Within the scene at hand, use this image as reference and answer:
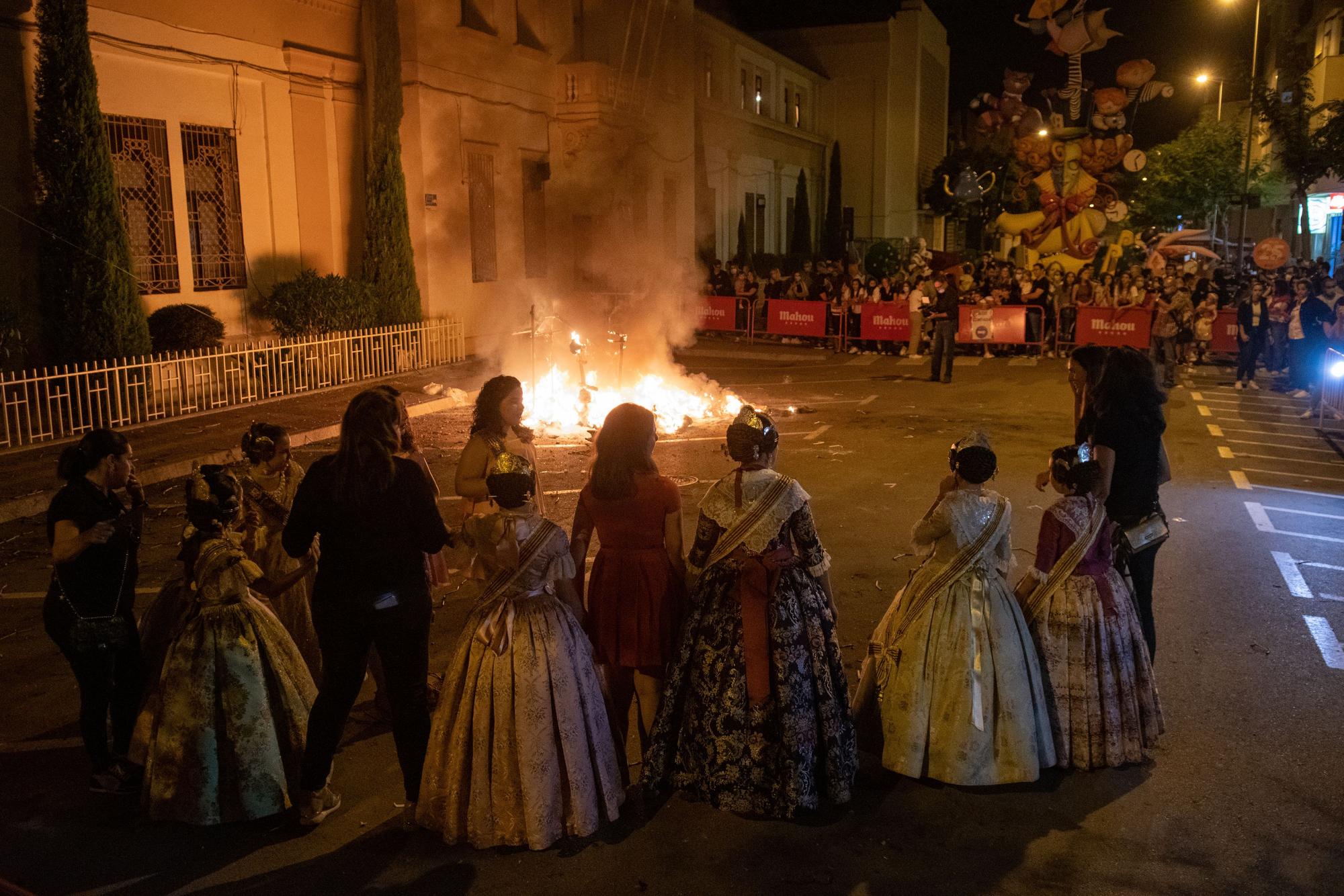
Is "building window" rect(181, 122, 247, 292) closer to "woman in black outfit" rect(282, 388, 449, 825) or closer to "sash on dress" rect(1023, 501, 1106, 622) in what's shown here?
"woman in black outfit" rect(282, 388, 449, 825)

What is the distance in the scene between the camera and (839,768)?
422 cm

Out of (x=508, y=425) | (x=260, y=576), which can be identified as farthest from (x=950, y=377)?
(x=260, y=576)

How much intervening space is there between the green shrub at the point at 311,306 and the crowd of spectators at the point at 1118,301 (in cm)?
917

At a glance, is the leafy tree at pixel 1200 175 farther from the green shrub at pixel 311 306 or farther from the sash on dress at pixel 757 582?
the sash on dress at pixel 757 582

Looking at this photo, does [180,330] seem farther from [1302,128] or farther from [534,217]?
[1302,128]

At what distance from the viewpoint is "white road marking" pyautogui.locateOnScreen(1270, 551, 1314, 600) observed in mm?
7137

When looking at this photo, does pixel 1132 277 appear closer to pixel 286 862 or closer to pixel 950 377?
pixel 950 377

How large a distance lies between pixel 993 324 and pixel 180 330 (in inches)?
571

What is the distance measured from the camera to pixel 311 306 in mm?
16453

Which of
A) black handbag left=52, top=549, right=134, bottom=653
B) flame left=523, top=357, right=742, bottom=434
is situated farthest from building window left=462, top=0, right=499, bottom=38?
black handbag left=52, top=549, right=134, bottom=653

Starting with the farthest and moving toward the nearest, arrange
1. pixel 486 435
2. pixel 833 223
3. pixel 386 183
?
pixel 833 223 < pixel 386 183 < pixel 486 435

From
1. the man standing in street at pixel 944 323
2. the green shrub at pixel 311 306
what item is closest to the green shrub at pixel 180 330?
the green shrub at pixel 311 306

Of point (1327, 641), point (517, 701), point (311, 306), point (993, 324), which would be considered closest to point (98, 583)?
point (517, 701)

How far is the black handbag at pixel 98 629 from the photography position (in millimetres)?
4195
